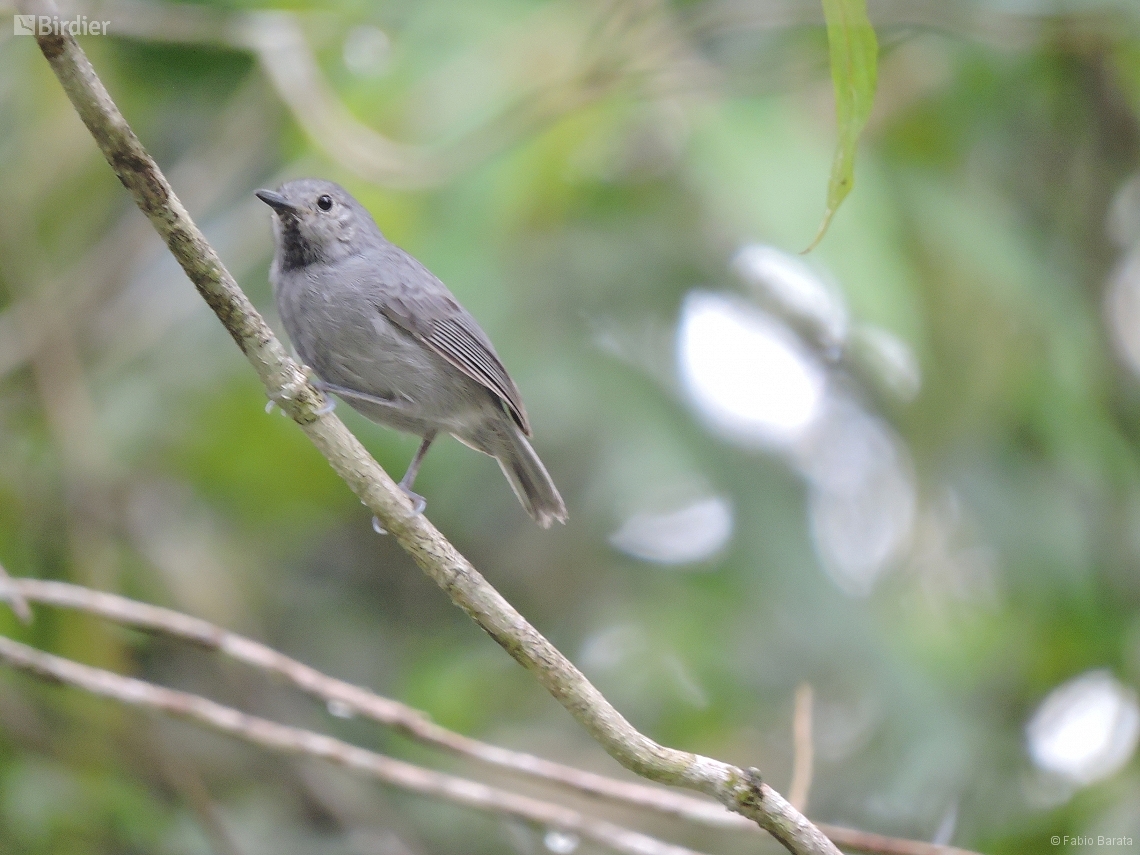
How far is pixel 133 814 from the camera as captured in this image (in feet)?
14.5

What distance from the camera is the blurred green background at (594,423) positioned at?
471 cm

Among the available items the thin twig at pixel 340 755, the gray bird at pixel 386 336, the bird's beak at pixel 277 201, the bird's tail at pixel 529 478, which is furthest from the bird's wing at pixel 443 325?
the thin twig at pixel 340 755

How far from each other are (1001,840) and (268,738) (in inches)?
116

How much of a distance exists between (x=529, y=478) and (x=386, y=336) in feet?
2.57

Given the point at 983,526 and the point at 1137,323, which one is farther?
the point at 1137,323

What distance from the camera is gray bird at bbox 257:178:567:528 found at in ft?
11.9

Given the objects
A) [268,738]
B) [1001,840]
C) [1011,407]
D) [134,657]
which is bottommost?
[268,738]

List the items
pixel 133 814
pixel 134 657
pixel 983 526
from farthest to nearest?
pixel 983 526 < pixel 134 657 < pixel 133 814

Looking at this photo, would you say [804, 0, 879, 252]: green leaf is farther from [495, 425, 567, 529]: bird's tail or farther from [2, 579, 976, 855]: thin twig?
[495, 425, 567, 529]: bird's tail

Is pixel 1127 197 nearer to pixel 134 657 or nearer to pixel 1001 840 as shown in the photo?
pixel 1001 840

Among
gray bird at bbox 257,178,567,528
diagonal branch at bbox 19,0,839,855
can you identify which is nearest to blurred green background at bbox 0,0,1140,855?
gray bird at bbox 257,178,567,528

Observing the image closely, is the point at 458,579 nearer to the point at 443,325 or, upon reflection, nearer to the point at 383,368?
the point at 383,368

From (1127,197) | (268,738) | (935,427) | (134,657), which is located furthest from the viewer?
(1127,197)

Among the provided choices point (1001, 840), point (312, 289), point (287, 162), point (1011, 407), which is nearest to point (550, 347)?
point (287, 162)
